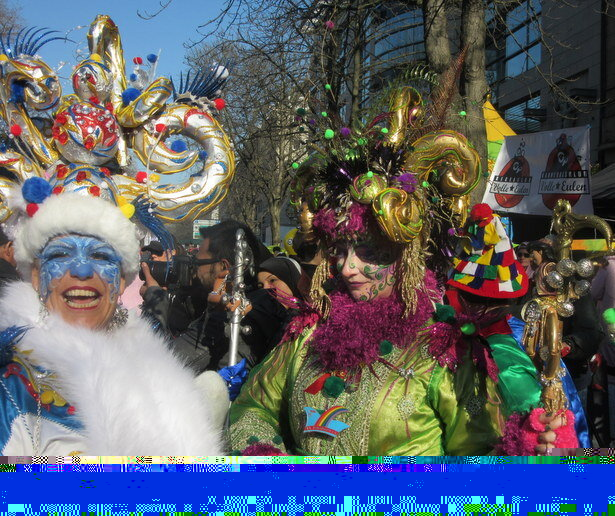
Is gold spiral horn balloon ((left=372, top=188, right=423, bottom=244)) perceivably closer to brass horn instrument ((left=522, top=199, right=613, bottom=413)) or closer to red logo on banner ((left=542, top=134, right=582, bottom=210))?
brass horn instrument ((left=522, top=199, right=613, bottom=413))

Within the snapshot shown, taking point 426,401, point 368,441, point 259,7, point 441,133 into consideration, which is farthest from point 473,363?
point 259,7

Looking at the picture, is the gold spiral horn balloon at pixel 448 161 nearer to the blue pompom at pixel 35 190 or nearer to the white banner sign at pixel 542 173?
the blue pompom at pixel 35 190

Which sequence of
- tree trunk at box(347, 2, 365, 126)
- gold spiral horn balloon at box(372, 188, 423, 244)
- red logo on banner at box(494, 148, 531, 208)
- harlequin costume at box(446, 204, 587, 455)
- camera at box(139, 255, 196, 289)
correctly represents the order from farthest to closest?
1. red logo on banner at box(494, 148, 531, 208)
2. tree trunk at box(347, 2, 365, 126)
3. camera at box(139, 255, 196, 289)
4. gold spiral horn balloon at box(372, 188, 423, 244)
5. harlequin costume at box(446, 204, 587, 455)

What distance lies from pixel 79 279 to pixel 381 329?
1266mm

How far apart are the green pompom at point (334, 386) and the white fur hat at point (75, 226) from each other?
0.96 meters

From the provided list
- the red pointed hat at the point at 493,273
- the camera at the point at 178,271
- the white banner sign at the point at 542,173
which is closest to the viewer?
the red pointed hat at the point at 493,273

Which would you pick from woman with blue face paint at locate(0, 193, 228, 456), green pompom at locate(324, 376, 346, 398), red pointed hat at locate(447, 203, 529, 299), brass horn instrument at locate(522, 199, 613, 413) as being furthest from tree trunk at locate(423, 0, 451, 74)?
woman with blue face paint at locate(0, 193, 228, 456)

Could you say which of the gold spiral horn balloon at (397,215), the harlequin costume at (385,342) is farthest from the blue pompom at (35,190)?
the gold spiral horn balloon at (397,215)

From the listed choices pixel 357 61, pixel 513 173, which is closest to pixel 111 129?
pixel 357 61

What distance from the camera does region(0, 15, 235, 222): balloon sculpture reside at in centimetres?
266

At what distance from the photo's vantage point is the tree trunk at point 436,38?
5031 mm

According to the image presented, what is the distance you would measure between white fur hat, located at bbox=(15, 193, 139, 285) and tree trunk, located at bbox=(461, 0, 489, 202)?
3.08 metres

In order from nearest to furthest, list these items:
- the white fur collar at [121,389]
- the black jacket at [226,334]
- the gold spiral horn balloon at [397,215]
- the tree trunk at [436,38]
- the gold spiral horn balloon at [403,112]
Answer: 1. the white fur collar at [121,389]
2. the gold spiral horn balloon at [397,215]
3. the gold spiral horn balloon at [403,112]
4. the black jacket at [226,334]
5. the tree trunk at [436,38]

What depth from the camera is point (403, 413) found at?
2420 millimetres
